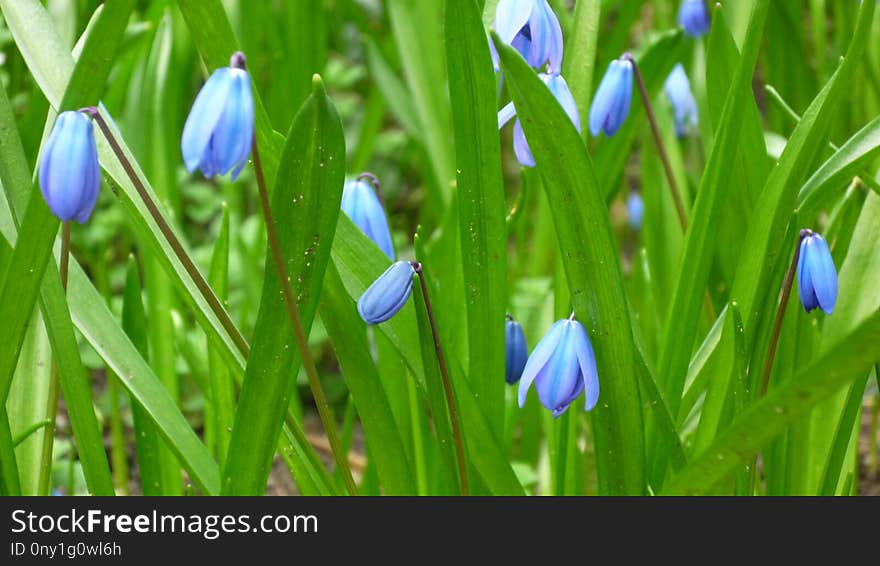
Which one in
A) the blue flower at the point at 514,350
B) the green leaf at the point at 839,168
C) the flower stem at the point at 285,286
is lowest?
the flower stem at the point at 285,286

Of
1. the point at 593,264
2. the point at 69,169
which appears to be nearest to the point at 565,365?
the point at 593,264

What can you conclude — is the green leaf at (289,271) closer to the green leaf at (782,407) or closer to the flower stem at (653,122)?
the green leaf at (782,407)

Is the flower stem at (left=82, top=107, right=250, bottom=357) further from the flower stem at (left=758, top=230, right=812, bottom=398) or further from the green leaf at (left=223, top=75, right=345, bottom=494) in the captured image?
the flower stem at (left=758, top=230, right=812, bottom=398)

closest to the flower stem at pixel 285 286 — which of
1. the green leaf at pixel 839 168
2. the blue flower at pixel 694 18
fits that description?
the green leaf at pixel 839 168

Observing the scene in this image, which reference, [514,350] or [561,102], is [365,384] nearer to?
[514,350]
